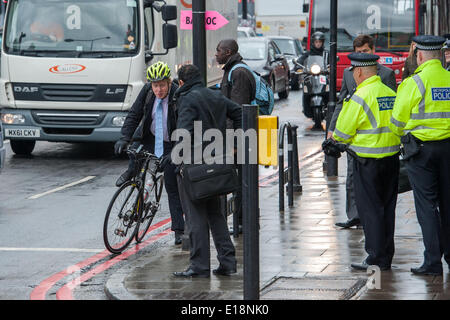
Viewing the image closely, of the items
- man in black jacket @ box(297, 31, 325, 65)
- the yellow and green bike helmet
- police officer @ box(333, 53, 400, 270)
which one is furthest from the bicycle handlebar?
man in black jacket @ box(297, 31, 325, 65)

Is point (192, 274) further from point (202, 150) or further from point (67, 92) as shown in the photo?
point (67, 92)

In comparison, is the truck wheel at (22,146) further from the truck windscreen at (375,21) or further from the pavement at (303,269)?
the truck windscreen at (375,21)

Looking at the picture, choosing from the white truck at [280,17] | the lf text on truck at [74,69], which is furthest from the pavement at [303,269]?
the white truck at [280,17]

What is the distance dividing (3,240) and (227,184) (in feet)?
10.9

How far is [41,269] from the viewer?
925 centimetres

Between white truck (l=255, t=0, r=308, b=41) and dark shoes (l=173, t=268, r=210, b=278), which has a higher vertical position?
white truck (l=255, t=0, r=308, b=41)

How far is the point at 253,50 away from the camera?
29953mm

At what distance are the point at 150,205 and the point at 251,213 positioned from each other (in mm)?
3869

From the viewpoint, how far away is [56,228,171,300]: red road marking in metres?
8.28

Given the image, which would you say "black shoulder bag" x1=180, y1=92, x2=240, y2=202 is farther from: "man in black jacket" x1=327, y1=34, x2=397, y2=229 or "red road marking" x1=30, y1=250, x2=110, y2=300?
"man in black jacket" x1=327, y1=34, x2=397, y2=229

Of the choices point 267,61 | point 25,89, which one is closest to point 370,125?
point 25,89

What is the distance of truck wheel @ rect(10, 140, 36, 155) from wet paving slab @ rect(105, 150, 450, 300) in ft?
23.8
